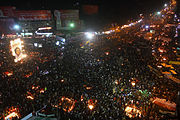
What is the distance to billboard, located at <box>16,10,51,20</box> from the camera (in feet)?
67.5

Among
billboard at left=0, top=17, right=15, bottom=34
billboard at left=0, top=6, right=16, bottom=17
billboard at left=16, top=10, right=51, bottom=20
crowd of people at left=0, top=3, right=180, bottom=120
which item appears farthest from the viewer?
billboard at left=0, top=17, right=15, bottom=34

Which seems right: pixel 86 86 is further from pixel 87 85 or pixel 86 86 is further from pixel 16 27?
pixel 16 27

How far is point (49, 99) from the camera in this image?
8.35 m

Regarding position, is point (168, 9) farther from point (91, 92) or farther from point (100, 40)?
point (91, 92)

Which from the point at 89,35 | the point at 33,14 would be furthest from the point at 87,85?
the point at 33,14

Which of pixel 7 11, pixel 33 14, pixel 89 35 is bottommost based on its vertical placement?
pixel 89 35

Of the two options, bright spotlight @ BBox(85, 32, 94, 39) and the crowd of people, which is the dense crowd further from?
bright spotlight @ BBox(85, 32, 94, 39)

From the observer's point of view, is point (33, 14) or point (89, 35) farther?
point (33, 14)

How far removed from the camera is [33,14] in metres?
20.7

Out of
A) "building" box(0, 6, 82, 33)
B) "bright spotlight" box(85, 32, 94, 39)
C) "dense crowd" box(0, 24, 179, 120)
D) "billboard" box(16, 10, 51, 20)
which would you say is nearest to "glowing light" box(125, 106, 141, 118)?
"dense crowd" box(0, 24, 179, 120)

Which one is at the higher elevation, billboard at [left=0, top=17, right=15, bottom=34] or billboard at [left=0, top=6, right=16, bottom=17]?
billboard at [left=0, top=6, right=16, bottom=17]

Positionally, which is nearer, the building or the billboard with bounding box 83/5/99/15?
the billboard with bounding box 83/5/99/15

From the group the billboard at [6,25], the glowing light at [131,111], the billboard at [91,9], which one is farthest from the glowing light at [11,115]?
the billboard at [6,25]

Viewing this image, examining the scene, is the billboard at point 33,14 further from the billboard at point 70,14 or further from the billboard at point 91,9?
the billboard at point 91,9
